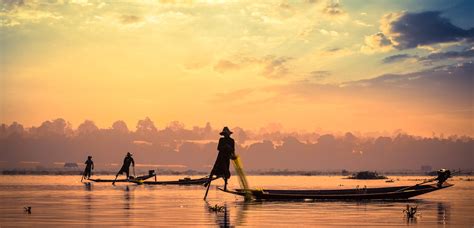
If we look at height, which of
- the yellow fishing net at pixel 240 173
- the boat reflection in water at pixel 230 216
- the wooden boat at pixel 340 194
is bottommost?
the boat reflection in water at pixel 230 216

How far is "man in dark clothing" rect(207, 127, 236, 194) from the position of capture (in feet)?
125

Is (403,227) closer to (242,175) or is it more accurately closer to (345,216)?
(345,216)

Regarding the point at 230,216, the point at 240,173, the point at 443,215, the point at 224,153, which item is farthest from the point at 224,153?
the point at 443,215

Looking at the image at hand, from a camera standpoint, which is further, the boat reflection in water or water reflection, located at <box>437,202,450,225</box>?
water reflection, located at <box>437,202,450,225</box>

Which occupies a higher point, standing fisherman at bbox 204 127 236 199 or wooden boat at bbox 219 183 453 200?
standing fisherman at bbox 204 127 236 199

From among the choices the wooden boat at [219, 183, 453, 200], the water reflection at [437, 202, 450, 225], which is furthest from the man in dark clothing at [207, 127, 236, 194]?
the water reflection at [437, 202, 450, 225]

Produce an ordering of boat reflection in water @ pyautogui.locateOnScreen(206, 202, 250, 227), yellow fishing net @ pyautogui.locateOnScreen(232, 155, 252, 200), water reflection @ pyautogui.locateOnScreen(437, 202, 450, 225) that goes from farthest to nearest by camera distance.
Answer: yellow fishing net @ pyautogui.locateOnScreen(232, 155, 252, 200)
water reflection @ pyautogui.locateOnScreen(437, 202, 450, 225)
boat reflection in water @ pyautogui.locateOnScreen(206, 202, 250, 227)

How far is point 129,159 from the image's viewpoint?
65.1 metres

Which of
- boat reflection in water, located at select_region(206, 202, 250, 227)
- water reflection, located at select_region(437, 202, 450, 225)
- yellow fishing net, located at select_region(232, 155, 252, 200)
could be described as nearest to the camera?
boat reflection in water, located at select_region(206, 202, 250, 227)

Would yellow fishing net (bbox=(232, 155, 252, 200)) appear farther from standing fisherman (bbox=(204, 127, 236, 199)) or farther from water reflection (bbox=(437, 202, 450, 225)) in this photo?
water reflection (bbox=(437, 202, 450, 225))

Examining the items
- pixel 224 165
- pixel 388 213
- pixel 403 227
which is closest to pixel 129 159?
pixel 224 165

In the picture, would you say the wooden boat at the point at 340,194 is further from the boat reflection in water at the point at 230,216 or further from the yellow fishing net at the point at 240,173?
the boat reflection in water at the point at 230,216

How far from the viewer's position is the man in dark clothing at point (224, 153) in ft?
125

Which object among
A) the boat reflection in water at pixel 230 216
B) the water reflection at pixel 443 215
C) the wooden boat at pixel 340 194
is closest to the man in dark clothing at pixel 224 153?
the wooden boat at pixel 340 194
